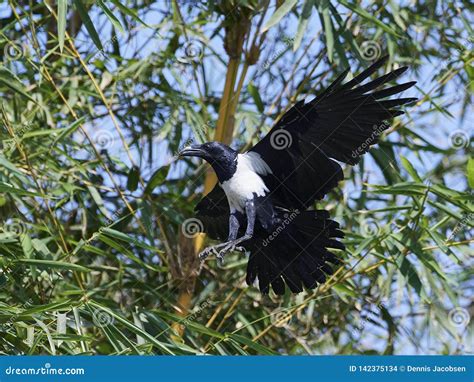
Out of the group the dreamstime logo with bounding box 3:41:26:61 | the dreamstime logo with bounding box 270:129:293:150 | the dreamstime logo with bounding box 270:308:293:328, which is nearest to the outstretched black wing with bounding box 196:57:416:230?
the dreamstime logo with bounding box 270:129:293:150

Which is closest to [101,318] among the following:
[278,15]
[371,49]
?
[278,15]

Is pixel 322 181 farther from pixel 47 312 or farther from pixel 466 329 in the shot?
pixel 466 329

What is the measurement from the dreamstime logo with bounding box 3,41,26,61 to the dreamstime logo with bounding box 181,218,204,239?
0.79m

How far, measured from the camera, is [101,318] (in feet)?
9.46

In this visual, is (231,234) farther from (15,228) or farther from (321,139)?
(15,228)

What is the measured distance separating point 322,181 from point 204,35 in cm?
151

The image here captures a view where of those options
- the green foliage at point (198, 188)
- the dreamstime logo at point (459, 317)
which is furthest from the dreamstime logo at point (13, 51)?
the dreamstime logo at point (459, 317)

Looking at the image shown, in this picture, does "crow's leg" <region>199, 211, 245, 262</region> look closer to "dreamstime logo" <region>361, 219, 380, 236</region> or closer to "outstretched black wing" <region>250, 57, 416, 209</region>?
"outstretched black wing" <region>250, 57, 416, 209</region>

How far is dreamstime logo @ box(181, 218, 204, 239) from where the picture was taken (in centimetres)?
308

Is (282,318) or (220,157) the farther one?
(282,318)

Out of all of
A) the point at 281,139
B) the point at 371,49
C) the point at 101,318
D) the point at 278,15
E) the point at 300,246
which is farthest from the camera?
the point at 371,49

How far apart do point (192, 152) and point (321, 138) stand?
36 centimetres

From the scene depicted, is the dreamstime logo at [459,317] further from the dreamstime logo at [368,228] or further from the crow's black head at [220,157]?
the crow's black head at [220,157]

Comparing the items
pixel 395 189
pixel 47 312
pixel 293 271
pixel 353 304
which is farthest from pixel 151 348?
pixel 353 304
